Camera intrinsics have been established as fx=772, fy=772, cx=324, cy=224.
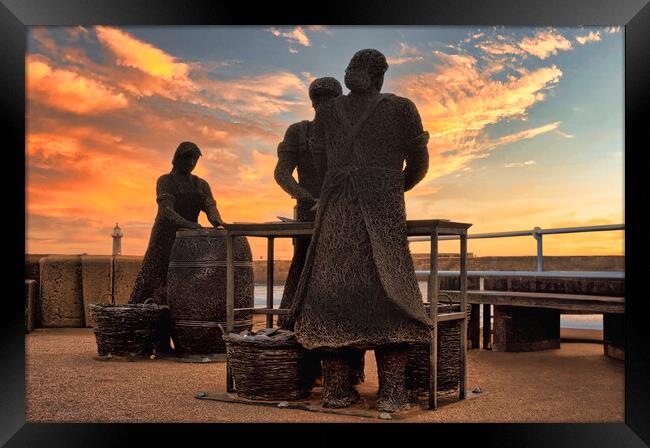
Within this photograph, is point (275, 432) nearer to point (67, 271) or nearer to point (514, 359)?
point (514, 359)

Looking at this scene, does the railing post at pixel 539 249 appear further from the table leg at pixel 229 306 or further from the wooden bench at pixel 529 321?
the table leg at pixel 229 306

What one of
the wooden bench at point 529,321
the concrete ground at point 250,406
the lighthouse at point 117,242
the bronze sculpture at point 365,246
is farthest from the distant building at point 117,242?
the bronze sculpture at point 365,246

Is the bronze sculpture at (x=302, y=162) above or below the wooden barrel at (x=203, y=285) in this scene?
above

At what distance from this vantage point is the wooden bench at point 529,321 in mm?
6723

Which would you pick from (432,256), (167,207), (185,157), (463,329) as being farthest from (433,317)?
(185,157)

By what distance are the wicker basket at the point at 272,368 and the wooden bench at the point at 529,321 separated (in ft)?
6.77

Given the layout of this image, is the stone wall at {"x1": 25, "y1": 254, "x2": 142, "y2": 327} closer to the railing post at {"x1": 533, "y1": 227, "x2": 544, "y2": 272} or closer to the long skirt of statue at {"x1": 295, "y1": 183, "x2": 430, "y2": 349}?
the railing post at {"x1": 533, "y1": 227, "x2": 544, "y2": 272}

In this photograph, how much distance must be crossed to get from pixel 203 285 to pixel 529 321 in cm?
317

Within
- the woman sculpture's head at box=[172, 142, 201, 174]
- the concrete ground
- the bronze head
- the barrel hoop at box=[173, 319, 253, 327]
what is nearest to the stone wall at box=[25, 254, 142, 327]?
the concrete ground

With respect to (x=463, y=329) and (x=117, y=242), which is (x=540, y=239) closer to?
(x=463, y=329)

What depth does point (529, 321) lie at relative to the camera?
748 cm

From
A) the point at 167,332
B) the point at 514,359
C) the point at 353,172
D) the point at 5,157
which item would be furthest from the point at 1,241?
the point at 514,359
